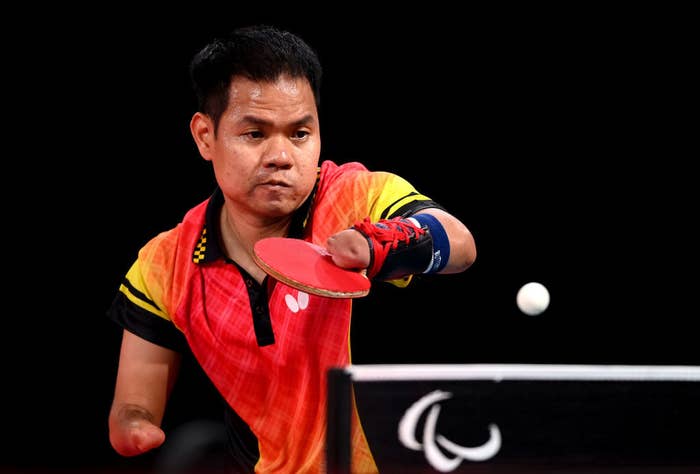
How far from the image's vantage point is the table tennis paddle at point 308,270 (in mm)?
1707

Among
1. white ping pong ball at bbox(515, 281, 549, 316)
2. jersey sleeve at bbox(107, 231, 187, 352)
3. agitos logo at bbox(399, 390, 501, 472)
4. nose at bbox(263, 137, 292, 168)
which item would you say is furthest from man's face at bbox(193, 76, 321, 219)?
white ping pong ball at bbox(515, 281, 549, 316)

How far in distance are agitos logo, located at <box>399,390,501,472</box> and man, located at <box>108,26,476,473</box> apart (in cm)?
48

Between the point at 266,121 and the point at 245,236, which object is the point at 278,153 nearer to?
the point at 266,121

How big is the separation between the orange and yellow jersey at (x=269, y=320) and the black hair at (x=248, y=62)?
30 centimetres

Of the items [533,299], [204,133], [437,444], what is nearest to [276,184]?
[204,133]

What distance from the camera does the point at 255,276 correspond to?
2342 millimetres

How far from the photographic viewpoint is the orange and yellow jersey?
2248 millimetres

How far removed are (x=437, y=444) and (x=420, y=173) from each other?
206 centimetres

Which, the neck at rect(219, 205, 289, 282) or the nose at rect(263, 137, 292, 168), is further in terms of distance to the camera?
the neck at rect(219, 205, 289, 282)

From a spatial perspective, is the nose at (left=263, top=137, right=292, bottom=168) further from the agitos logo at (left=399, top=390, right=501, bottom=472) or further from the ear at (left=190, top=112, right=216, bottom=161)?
the agitos logo at (left=399, top=390, right=501, bottom=472)

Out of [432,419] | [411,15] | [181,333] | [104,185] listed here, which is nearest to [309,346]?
[181,333]

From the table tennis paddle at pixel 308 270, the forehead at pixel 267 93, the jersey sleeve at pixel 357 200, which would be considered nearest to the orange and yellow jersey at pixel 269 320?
the jersey sleeve at pixel 357 200

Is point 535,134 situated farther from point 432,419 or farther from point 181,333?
point 432,419

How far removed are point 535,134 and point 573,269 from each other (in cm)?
58
